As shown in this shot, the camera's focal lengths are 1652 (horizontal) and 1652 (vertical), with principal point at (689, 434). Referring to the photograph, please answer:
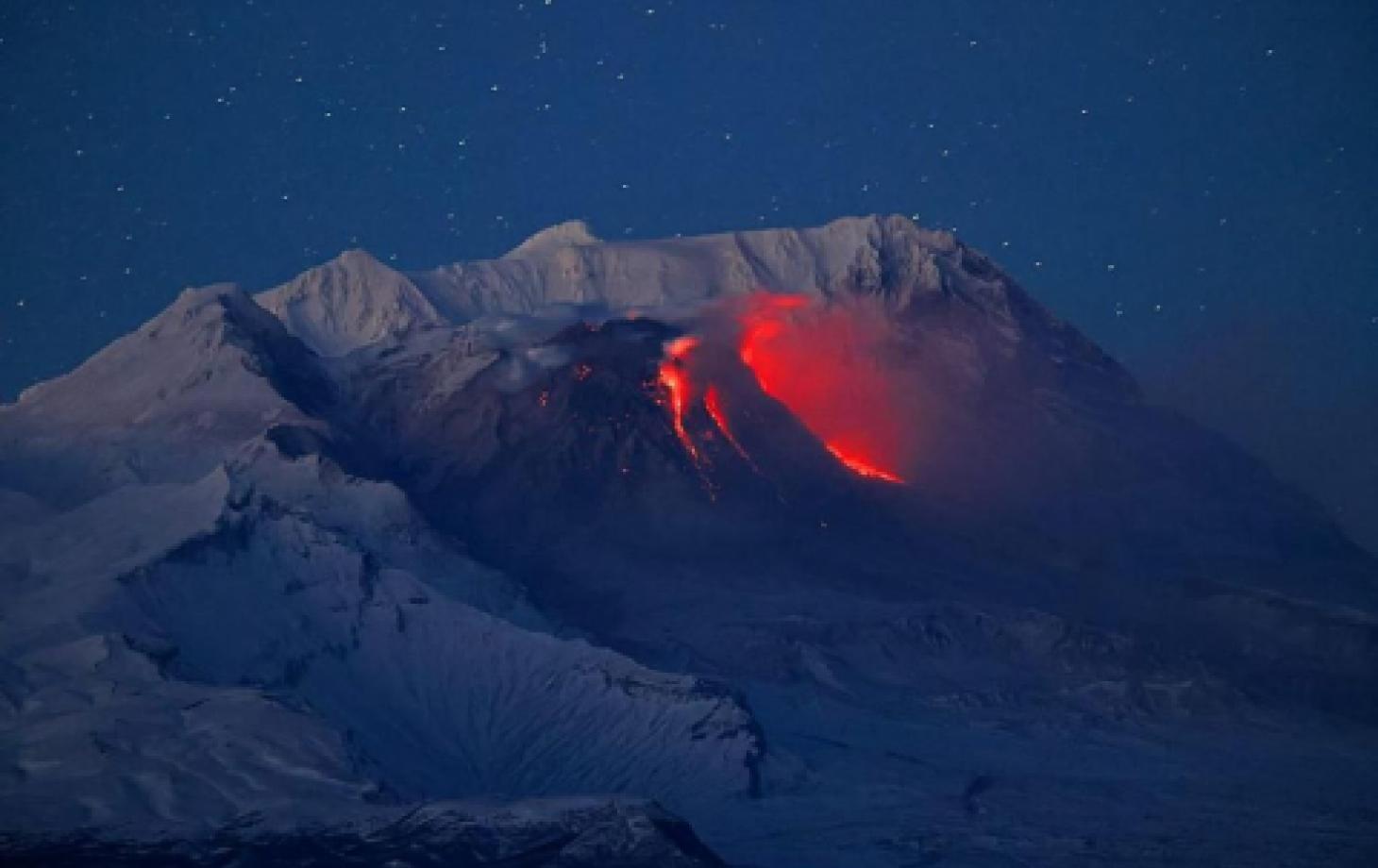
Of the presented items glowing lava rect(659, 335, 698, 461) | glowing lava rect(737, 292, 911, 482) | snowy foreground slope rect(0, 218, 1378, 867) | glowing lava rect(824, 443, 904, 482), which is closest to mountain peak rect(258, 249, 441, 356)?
snowy foreground slope rect(0, 218, 1378, 867)

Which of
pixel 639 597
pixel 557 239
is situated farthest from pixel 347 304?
pixel 639 597

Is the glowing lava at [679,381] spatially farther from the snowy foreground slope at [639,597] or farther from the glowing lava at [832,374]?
the glowing lava at [832,374]

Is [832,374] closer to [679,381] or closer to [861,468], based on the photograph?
[861,468]

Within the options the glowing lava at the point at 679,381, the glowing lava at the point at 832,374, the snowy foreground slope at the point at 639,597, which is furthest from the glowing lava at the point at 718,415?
the glowing lava at the point at 832,374

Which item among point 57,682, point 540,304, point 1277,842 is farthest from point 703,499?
point 57,682

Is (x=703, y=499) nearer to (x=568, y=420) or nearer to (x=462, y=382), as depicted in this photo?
(x=568, y=420)

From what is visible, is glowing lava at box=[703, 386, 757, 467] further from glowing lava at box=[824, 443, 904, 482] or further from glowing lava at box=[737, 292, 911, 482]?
glowing lava at box=[824, 443, 904, 482]
